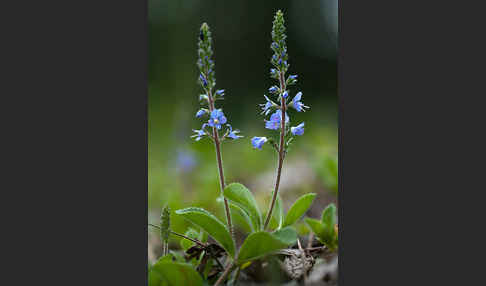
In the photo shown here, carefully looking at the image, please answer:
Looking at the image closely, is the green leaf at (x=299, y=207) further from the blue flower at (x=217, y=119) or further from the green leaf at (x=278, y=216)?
the blue flower at (x=217, y=119)

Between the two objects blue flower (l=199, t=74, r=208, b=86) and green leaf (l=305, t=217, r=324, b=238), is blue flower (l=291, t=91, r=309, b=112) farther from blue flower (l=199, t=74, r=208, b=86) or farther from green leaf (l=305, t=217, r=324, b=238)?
green leaf (l=305, t=217, r=324, b=238)

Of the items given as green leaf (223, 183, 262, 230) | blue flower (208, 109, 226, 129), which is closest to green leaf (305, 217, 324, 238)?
green leaf (223, 183, 262, 230)

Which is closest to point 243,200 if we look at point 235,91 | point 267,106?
point 267,106

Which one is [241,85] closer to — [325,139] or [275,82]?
[275,82]

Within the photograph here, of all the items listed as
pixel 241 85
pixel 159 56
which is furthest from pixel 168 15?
pixel 241 85

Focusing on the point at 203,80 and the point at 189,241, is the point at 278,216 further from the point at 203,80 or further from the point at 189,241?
the point at 203,80

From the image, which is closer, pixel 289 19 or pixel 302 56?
pixel 289 19

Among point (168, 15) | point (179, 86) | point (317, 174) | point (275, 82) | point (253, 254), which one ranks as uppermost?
point (168, 15)
